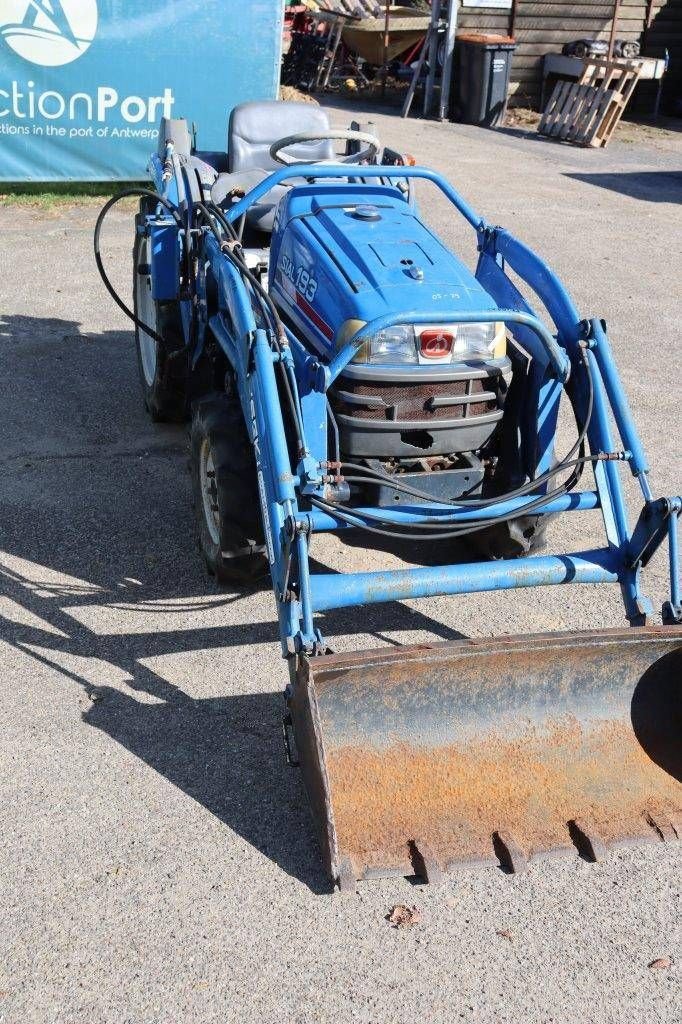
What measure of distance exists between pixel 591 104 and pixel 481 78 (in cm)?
162

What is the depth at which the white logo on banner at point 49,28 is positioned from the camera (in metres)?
9.90

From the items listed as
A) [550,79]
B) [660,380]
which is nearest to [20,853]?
[660,380]

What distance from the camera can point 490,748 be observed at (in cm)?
356

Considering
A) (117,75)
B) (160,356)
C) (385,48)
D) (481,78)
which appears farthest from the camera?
(385,48)

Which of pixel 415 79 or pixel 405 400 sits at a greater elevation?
pixel 405 400

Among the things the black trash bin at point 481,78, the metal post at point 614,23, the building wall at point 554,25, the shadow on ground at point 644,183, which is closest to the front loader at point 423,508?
the shadow on ground at point 644,183

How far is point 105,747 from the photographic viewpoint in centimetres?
379

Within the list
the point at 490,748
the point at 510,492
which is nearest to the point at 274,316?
the point at 510,492

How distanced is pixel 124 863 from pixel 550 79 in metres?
16.3

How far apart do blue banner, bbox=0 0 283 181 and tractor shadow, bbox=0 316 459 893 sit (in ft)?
15.9

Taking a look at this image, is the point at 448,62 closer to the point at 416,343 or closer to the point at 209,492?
the point at 209,492

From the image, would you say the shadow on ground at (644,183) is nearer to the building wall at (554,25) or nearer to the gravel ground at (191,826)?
the building wall at (554,25)

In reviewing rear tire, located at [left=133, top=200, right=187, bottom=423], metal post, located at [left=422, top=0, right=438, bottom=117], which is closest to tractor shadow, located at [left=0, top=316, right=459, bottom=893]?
rear tire, located at [left=133, top=200, right=187, bottom=423]

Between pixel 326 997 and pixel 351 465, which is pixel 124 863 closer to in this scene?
pixel 326 997
